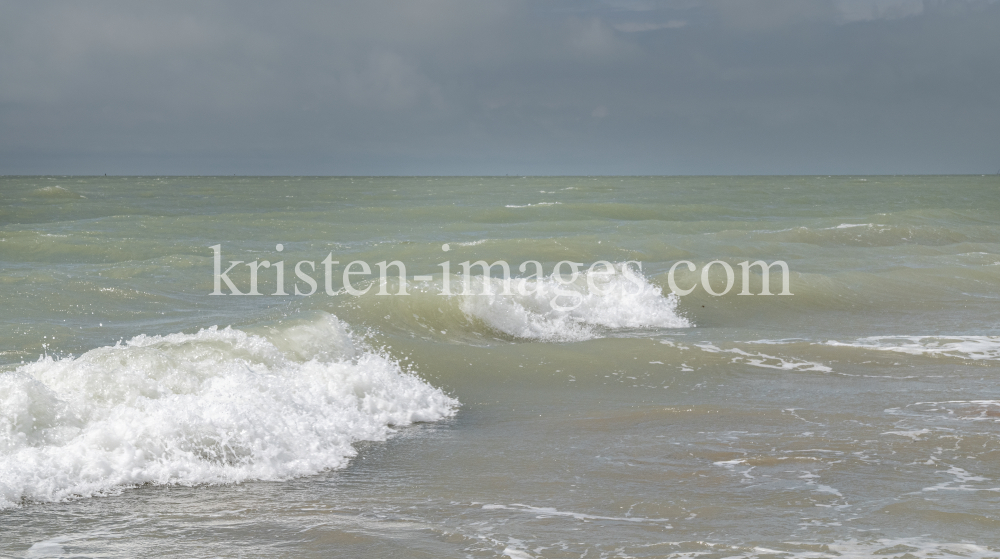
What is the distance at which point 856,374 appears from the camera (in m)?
8.53

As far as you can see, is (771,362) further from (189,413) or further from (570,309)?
(189,413)

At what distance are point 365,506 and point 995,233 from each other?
2687cm

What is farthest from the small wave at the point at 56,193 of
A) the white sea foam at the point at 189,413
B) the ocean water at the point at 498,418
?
the white sea foam at the point at 189,413

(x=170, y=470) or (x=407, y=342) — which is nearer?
(x=170, y=470)

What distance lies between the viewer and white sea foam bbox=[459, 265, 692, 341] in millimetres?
11109

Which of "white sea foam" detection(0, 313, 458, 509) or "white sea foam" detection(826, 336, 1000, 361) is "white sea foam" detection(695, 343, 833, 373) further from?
"white sea foam" detection(0, 313, 458, 509)

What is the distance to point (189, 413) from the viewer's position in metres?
5.80

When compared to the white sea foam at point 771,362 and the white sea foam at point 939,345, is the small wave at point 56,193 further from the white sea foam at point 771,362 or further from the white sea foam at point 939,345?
the white sea foam at point 939,345

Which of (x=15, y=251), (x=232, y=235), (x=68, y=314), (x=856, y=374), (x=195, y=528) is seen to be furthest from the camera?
(x=232, y=235)

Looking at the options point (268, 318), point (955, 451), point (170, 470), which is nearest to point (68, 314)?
point (268, 318)

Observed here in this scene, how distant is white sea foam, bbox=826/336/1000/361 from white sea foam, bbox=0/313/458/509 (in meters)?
5.07

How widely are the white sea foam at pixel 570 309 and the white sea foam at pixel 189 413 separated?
11.3ft

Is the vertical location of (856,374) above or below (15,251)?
below

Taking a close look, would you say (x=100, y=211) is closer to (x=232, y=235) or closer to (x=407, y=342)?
(x=232, y=235)
